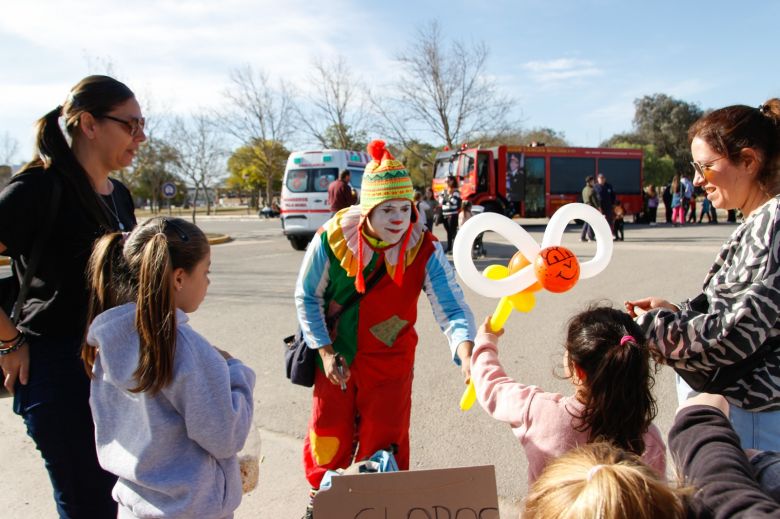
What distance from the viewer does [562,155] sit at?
20.5 metres

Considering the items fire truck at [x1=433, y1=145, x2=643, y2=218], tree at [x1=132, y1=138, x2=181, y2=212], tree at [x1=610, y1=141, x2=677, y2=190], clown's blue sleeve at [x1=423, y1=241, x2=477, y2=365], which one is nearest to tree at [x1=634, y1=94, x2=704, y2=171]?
tree at [x1=610, y1=141, x2=677, y2=190]

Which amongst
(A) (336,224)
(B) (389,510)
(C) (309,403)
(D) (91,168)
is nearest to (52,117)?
(D) (91,168)

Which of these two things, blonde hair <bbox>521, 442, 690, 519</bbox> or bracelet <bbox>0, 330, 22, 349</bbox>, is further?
bracelet <bbox>0, 330, 22, 349</bbox>

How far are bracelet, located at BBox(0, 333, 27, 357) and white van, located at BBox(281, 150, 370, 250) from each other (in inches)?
473

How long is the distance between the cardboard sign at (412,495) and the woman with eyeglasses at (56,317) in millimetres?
900

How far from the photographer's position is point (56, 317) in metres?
1.80

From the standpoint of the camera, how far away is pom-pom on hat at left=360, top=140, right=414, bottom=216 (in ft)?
7.73

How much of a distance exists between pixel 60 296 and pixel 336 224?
109cm

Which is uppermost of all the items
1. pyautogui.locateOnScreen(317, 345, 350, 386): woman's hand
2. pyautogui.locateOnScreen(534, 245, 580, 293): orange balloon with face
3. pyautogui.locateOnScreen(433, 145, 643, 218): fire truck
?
pyautogui.locateOnScreen(433, 145, 643, 218): fire truck

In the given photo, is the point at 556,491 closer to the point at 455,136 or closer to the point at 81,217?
the point at 81,217

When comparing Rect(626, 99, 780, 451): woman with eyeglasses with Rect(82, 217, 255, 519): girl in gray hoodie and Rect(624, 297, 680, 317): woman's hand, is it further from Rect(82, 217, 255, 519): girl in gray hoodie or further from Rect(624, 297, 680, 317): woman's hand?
Rect(82, 217, 255, 519): girl in gray hoodie

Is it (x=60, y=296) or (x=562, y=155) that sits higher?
(x=562, y=155)

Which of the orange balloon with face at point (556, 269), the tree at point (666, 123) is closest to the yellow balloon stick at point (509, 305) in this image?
the orange balloon with face at point (556, 269)

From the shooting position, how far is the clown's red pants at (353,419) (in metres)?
2.36
